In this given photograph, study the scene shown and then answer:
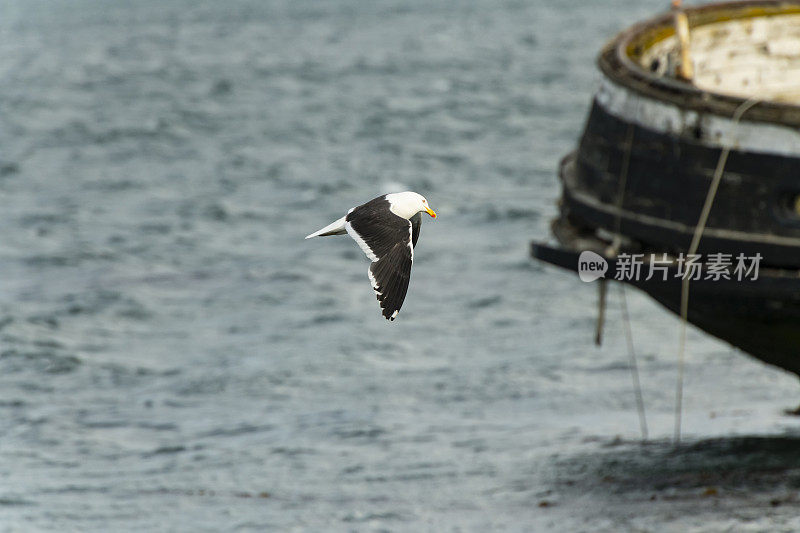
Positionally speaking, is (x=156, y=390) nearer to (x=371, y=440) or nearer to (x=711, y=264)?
(x=371, y=440)

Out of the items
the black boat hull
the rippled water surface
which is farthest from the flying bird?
the rippled water surface

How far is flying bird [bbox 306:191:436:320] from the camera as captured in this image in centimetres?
750

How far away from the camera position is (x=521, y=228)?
20828 millimetres

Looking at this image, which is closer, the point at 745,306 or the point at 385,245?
the point at 385,245

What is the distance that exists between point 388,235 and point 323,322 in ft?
31.2

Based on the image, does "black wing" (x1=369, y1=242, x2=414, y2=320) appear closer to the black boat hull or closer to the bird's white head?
the bird's white head

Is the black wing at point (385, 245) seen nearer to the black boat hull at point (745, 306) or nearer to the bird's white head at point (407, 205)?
the bird's white head at point (407, 205)

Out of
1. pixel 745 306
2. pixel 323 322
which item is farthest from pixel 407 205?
pixel 323 322

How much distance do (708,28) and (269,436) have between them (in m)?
6.32

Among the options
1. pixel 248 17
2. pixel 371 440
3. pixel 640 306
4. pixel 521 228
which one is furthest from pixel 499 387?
pixel 248 17

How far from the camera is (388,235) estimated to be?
7.96 m

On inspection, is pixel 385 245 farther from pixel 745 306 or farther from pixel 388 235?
pixel 745 306

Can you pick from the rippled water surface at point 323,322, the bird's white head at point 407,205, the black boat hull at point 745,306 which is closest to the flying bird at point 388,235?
the bird's white head at point 407,205

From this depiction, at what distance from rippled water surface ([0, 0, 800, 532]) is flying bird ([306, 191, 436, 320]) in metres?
3.91
